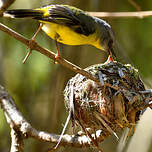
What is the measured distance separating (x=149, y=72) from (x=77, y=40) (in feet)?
10.4

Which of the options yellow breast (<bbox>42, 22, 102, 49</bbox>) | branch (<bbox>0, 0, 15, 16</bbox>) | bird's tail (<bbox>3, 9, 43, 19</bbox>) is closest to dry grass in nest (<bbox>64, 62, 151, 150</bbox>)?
yellow breast (<bbox>42, 22, 102, 49</bbox>)

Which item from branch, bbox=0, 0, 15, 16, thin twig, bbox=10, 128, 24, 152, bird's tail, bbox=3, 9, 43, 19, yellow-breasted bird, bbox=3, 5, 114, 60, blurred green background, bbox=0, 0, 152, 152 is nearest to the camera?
branch, bbox=0, 0, 15, 16

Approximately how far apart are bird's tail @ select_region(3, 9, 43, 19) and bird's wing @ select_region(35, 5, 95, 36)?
0.06 m

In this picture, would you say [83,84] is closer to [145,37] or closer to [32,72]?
[32,72]

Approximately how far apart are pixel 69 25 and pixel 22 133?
1.56m

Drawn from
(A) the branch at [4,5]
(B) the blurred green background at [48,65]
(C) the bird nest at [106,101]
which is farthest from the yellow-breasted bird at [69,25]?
(B) the blurred green background at [48,65]

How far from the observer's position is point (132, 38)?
7875mm

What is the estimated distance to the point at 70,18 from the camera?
462 centimetres

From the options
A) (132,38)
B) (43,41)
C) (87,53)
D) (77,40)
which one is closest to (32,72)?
(43,41)

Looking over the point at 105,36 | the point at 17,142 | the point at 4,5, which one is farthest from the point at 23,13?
the point at 105,36

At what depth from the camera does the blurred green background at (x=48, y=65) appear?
6.88m

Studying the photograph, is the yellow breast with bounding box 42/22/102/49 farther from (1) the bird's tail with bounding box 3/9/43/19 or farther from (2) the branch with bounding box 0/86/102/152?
(2) the branch with bounding box 0/86/102/152

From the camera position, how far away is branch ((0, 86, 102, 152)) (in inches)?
155

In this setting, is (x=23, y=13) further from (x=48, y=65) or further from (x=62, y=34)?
(x=48, y=65)
